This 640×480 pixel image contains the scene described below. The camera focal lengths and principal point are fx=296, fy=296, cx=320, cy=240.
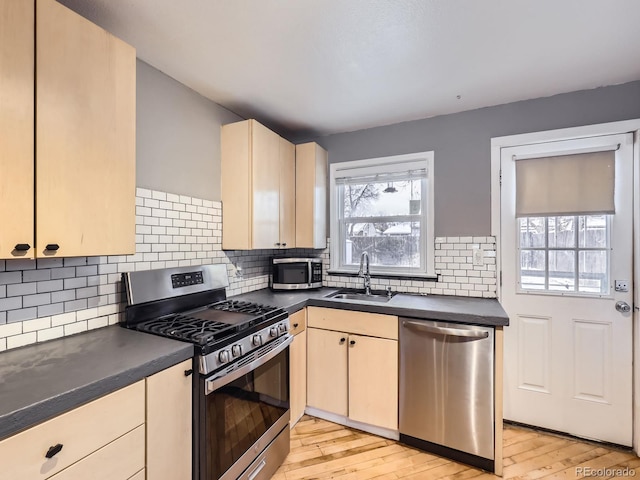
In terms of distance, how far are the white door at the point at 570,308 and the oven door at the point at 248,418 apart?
68.4 inches

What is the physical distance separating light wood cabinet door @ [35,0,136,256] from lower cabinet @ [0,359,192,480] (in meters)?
0.58

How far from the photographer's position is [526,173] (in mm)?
2258

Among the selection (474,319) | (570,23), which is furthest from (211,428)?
(570,23)

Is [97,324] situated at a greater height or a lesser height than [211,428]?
greater

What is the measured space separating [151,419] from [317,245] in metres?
1.87

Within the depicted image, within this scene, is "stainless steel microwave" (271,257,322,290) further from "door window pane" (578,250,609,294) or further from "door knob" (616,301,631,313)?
"door knob" (616,301,631,313)

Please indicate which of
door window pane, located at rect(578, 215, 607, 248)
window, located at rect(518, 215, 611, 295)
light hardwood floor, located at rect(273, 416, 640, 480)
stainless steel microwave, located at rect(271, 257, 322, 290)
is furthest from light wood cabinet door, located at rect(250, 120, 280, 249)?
door window pane, located at rect(578, 215, 607, 248)

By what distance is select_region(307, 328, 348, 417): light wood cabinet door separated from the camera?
2199mm

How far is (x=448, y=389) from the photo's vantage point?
188 cm

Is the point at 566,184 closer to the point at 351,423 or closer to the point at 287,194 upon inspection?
the point at 287,194

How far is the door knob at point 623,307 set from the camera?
1.97m

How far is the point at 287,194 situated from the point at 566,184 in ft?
7.06

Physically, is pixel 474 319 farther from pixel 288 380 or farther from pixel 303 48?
pixel 303 48

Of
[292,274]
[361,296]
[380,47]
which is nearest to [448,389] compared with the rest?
[361,296]
